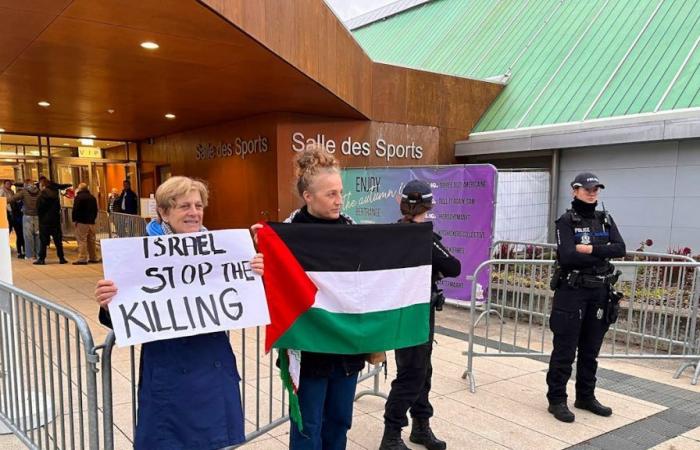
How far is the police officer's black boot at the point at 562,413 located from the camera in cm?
405

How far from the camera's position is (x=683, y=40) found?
10.8 metres

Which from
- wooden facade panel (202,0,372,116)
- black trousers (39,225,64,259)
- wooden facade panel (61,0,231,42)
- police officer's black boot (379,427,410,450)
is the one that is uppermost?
wooden facade panel (202,0,372,116)

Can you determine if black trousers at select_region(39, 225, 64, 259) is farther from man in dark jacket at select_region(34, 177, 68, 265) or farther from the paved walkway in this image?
the paved walkway

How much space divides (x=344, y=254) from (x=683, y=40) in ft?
38.6

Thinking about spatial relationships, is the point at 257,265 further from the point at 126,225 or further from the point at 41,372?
the point at 126,225

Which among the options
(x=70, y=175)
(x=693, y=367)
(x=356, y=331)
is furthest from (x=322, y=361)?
(x=70, y=175)

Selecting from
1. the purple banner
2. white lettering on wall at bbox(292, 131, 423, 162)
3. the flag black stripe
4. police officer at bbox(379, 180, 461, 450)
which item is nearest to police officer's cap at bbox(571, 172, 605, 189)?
police officer at bbox(379, 180, 461, 450)

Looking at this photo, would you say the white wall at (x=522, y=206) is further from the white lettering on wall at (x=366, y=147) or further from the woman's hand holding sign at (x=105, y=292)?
the woman's hand holding sign at (x=105, y=292)

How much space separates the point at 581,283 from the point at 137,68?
24.4 feet

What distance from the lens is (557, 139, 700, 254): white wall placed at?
925cm

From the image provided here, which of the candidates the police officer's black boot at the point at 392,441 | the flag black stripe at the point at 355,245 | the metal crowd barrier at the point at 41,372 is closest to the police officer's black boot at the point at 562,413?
the police officer's black boot at the point at 392,441

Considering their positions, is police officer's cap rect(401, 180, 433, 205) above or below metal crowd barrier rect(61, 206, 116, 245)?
above

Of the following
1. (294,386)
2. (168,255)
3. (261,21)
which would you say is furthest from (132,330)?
(261,21)

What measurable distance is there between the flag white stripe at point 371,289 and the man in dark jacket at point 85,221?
35.1ft
